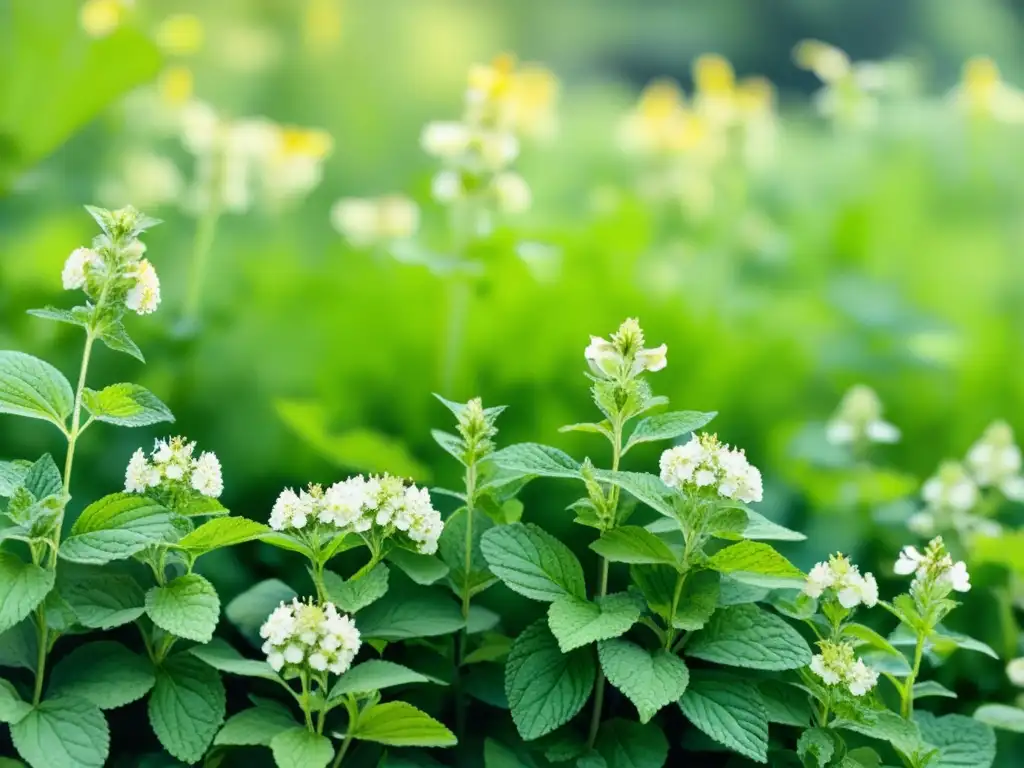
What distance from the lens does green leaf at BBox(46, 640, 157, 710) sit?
0.85 m

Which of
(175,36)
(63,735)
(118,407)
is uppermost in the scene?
(175,36)

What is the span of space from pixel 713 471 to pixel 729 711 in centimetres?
17

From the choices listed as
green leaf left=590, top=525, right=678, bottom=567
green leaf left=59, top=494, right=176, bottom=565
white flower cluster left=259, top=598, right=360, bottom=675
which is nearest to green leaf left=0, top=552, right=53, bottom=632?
green leaf left=59, top=494, right=176, bottom=565

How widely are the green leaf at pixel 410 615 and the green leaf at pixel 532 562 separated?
67 mm

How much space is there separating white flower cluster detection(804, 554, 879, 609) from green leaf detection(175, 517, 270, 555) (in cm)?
40

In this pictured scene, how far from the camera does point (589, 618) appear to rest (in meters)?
0.85

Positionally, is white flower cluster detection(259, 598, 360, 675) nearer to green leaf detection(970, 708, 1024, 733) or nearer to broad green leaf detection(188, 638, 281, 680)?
broad green leaf detection(188, 638, 281, 680)

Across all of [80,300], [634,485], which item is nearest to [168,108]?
[80,300]

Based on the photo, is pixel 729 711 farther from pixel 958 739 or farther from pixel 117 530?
pixel 117 530

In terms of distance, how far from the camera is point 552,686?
2.82ft

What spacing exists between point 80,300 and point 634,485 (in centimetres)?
81

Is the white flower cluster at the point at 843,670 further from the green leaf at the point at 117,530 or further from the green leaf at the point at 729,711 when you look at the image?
the green leaf at the point at 117,530

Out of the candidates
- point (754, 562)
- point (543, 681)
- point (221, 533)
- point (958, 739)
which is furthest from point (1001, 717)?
point (221, 533)

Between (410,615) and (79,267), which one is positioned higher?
(79,267)
